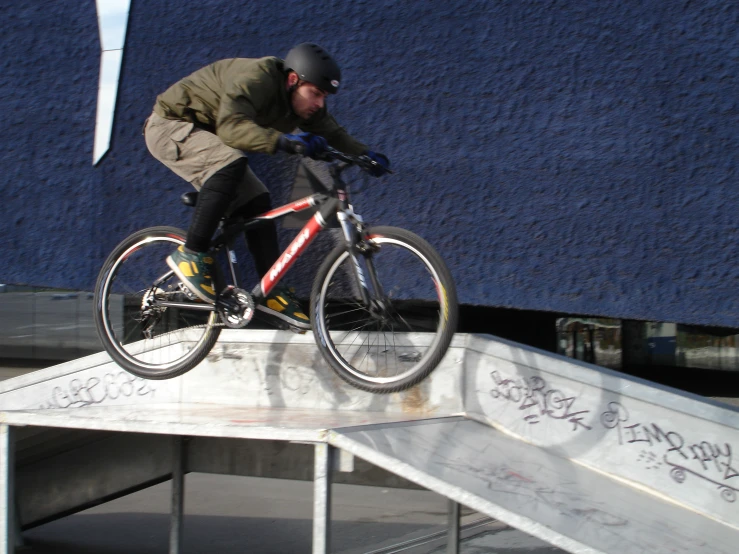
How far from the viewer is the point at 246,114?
3.61 metres

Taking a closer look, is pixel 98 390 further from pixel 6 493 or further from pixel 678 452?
pixel 678 452

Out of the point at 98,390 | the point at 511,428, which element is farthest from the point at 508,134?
the point at 98,390

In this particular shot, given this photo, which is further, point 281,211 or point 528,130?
point 528,130

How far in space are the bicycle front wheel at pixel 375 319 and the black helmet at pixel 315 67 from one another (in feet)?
2.44

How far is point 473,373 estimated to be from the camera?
4082 millimetres

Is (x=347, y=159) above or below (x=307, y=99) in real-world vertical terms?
below

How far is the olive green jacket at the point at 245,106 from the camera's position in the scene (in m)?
3.55

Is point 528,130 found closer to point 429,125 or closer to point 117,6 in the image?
point 429,125

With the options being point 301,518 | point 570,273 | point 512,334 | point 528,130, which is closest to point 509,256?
point 570,273

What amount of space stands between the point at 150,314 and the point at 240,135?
135cm

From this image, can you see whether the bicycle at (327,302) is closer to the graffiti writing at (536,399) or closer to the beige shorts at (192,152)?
the beige shorts at (192,152)

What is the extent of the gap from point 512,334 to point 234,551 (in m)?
3.61

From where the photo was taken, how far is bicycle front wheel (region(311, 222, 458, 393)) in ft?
10.9

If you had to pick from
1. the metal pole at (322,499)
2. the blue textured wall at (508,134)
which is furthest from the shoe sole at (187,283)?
the blue textured wall at (508,134)
